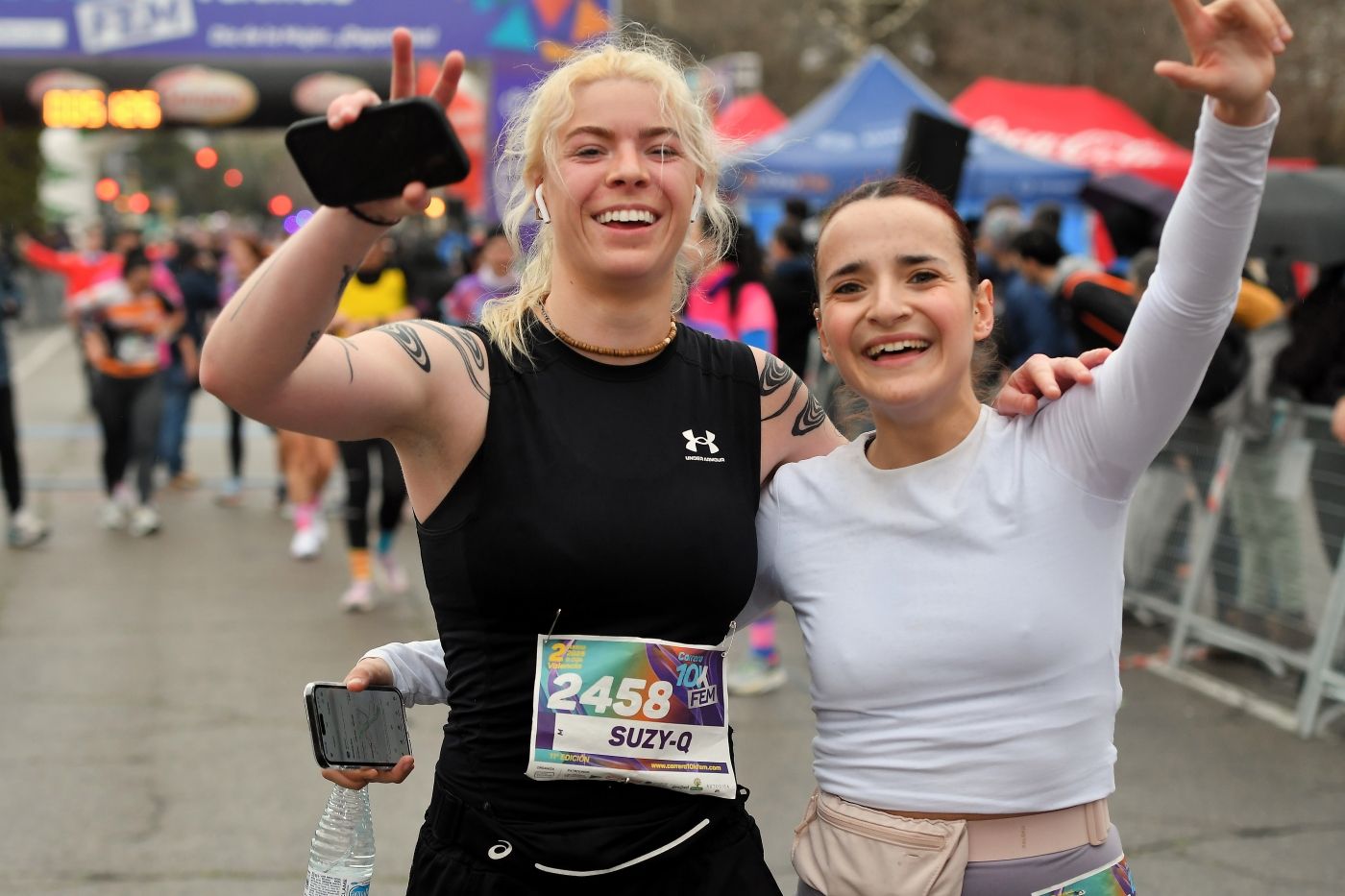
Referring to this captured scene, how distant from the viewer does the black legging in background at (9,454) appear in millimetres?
9164

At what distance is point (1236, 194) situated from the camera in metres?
1.80

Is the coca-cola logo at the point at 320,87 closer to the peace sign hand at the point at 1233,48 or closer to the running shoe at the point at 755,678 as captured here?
the running shoe at the point at 755,678

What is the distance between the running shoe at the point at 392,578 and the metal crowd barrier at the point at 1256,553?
395cm

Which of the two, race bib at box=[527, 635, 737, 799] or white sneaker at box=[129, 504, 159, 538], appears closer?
race bib at box=[527, 635, 737, 799]

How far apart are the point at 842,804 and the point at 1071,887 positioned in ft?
1.09

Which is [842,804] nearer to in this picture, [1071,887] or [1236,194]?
[1071,887]

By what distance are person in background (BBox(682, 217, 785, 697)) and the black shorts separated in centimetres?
398

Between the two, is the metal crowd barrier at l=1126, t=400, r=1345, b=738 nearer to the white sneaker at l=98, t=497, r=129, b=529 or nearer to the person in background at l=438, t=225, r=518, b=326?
the person in background at l=438, t=225, r=518, b=326

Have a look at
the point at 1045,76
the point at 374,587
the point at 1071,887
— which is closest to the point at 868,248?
the point at 1071,887

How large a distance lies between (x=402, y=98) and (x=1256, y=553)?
5758 millimetres

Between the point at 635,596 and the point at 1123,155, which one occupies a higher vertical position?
the point at 635,596

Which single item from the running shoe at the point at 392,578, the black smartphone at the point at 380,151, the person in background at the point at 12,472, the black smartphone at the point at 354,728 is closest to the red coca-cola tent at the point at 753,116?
the person in background at the point at 12,472

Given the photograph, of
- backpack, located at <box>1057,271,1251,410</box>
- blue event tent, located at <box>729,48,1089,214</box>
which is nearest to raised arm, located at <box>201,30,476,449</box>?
backpack, located at <box>1057,271,1251,410</box>

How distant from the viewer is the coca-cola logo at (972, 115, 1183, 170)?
45.6 feet
